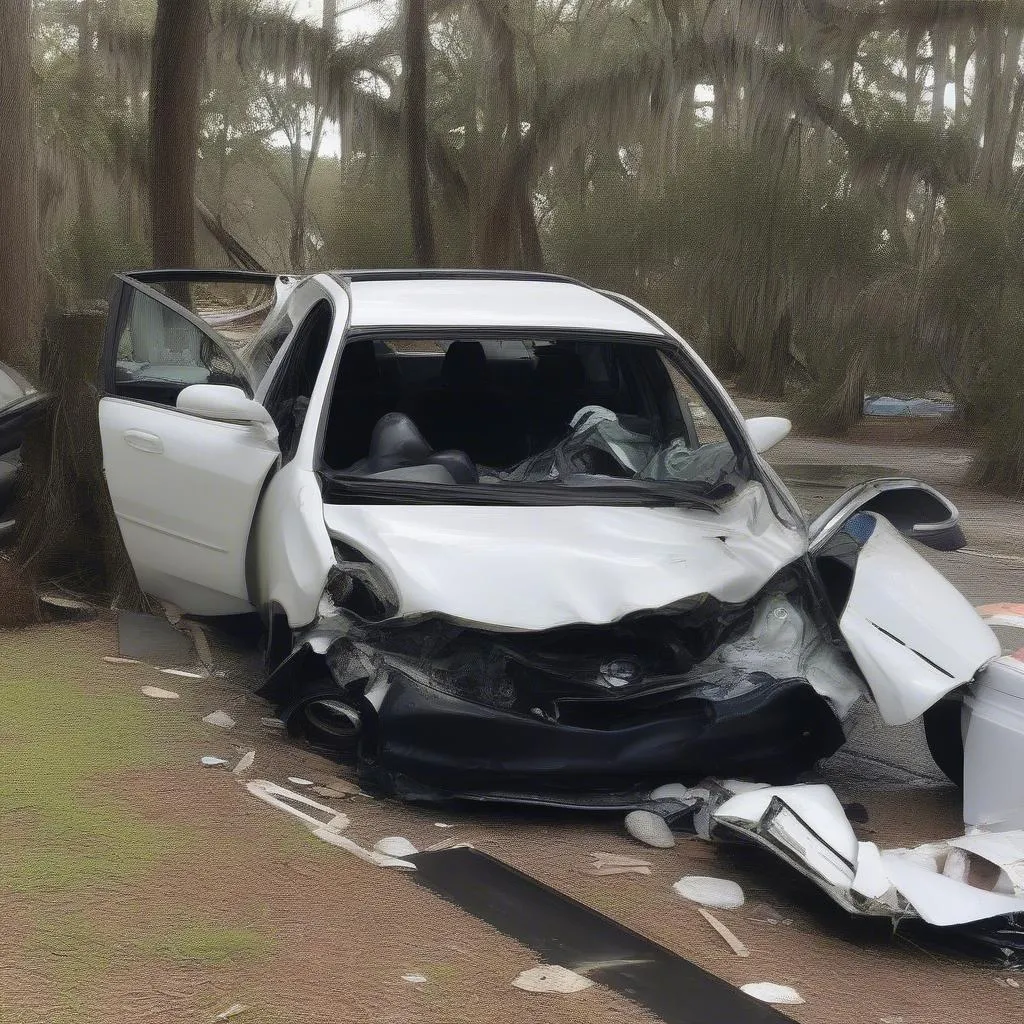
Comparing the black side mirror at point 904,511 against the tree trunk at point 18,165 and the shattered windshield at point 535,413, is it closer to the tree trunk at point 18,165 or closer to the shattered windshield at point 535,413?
the shattered windshield at point 535,413

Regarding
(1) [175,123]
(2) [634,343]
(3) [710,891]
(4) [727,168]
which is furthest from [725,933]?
(4) [727,168]

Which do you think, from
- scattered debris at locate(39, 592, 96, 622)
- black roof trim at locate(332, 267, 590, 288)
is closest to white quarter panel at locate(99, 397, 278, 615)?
scattered debris at locate(39, 592, 96, 622)

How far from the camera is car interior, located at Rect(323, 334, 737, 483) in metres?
6.11

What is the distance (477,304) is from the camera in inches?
221

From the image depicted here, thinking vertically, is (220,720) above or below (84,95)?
below

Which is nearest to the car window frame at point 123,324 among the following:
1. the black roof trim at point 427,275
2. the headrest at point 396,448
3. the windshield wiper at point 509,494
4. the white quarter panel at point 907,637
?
the black roof trim at point 427,275

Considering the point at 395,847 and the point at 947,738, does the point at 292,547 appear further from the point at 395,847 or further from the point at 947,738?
the point at 947,738

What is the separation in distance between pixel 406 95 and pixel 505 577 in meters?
20.1

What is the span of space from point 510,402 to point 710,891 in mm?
3097

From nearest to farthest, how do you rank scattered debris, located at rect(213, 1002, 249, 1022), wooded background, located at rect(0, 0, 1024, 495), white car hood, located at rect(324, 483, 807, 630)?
1. scattered debris, located at rect(213, 1002, 249, 1022)
2. white car hood, located at rect(324, 483, 807, 630)
3. wooded background, located at rect(0, 0, 1024, 495)

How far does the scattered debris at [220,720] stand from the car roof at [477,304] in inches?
61.9

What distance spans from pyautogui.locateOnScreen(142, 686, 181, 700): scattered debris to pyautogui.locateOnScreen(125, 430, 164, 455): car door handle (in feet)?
3.11

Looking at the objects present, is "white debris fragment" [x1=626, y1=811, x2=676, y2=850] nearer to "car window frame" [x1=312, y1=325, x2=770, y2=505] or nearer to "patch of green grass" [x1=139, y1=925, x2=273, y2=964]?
"patch of green grass" [x1=139, y1=925, x2=273, y2=964]

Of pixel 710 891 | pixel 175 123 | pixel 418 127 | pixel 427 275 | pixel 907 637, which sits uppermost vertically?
pixel 418 127
